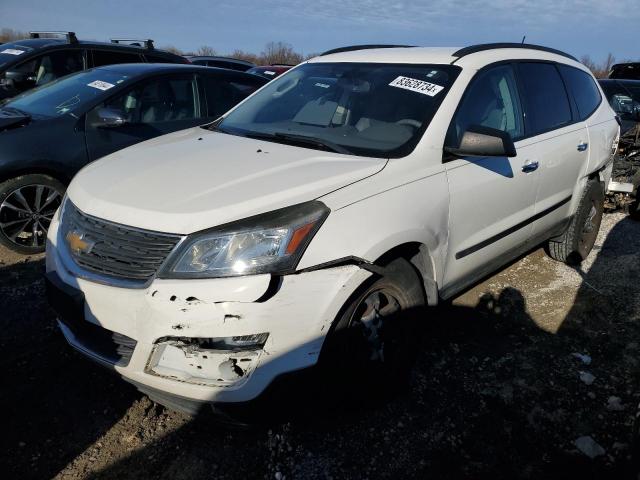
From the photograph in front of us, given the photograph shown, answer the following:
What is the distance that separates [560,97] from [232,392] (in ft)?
11.1

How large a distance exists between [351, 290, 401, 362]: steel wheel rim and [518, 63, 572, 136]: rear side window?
1753mm

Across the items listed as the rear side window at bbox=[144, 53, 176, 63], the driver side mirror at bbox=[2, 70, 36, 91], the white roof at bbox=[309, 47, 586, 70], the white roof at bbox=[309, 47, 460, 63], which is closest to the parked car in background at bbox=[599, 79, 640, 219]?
the white roof at bbox=[309, 47, 586, 70]

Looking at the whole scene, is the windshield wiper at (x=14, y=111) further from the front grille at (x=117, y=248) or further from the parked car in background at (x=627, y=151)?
the parked car in background at (x=627, y=151)

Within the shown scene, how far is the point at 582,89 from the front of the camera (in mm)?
4316

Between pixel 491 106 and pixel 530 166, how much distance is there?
0.49 m

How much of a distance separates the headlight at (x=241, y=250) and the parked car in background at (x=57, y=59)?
17.5ft

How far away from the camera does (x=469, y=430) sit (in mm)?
2510

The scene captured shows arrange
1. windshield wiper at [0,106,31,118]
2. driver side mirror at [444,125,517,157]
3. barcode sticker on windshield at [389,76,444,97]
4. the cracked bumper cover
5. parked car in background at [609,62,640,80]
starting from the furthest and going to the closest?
parked car in background at [609,62,640,80] < windshield wiper at [0,106,31,118] < barcode sticker on windshield at [389,76,444,97] < driver side mirror at [444,125,517,157] < the cracked bumper cover

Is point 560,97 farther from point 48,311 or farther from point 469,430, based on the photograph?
point 48,311

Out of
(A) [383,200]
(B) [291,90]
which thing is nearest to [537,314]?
(A) [383,200]

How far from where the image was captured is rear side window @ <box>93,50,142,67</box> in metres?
6.61

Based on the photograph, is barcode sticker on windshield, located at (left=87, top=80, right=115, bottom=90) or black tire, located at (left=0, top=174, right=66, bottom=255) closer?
black tire, located at (left=0, top=174, right=66, bottom=255)

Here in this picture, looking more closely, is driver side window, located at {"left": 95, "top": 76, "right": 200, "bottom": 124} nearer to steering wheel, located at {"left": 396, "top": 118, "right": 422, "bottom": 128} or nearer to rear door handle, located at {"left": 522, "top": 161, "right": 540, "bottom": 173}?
steering wheel, located at {"left": 396, "top": 118, "right": 422, "bottom": 128}

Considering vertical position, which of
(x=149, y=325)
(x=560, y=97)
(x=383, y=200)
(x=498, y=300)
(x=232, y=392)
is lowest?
(x=498, y=300)
